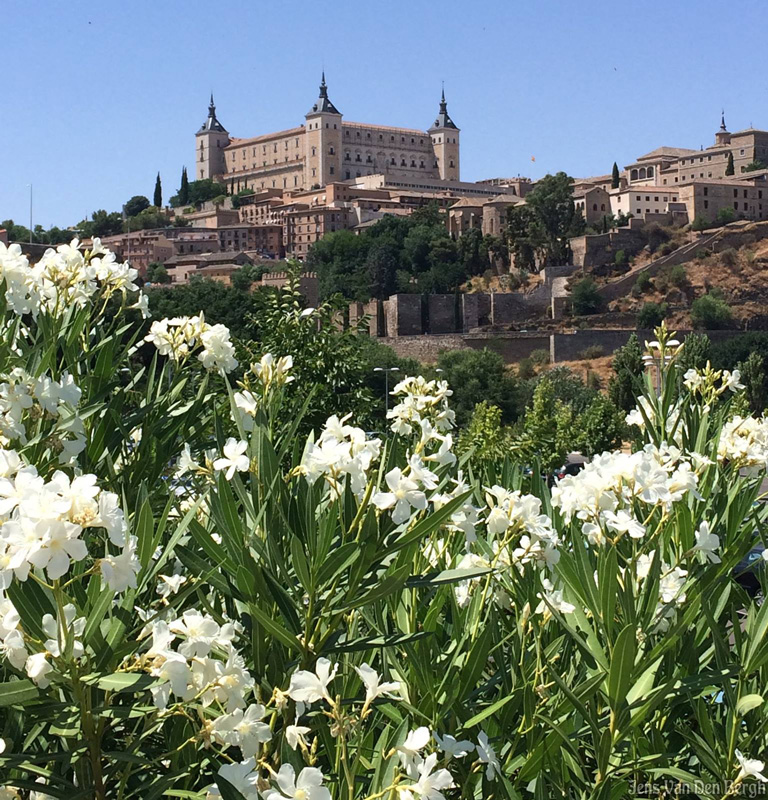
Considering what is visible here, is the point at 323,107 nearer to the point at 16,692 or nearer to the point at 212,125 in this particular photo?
the point at 212,125

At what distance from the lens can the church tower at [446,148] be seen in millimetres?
83375

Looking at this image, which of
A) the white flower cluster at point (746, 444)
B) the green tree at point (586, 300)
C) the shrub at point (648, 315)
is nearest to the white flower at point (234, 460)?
the white flower cluster at point (746, 444)

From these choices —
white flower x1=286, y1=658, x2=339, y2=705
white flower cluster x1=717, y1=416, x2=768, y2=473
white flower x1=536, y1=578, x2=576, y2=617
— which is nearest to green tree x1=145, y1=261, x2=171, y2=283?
white flower cluster x1=717, y1=416, x2=768, y2=473

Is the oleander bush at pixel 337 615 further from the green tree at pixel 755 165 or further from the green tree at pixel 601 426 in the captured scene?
the green tree at pixel 755 165

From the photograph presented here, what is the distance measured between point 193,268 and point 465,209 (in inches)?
577

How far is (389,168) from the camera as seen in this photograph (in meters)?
81.8

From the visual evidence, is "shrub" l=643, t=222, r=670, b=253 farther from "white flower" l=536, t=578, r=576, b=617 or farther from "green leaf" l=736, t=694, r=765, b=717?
"green leaf" l=736, t=694, r=765, b=717

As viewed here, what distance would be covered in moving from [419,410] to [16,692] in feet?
3.94

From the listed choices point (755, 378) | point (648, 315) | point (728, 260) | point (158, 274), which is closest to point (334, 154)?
point (158, 274)

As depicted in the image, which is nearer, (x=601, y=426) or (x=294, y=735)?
(x=294, y=735)

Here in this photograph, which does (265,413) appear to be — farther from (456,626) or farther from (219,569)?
(456,626)

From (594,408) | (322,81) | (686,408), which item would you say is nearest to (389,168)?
→ (322,81)

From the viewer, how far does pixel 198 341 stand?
247 centimetres

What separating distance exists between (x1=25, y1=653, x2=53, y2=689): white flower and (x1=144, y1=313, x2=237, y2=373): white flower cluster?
3.71 ft
